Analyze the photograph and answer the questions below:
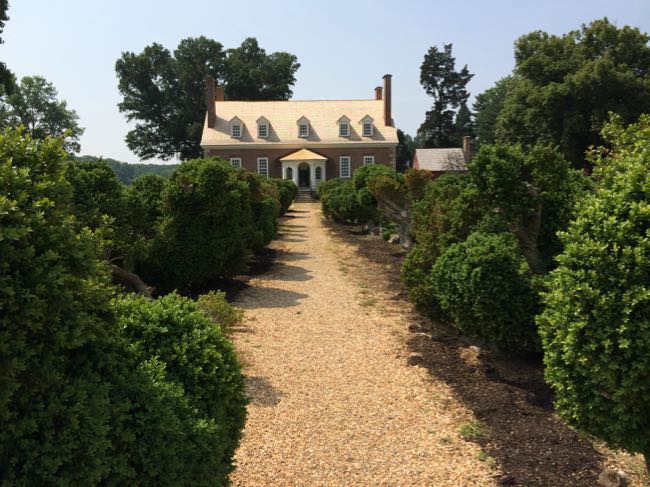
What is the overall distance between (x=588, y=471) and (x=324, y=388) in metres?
3.11

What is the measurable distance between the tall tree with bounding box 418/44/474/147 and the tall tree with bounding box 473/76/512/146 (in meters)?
4.54

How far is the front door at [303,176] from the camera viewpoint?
51.2m

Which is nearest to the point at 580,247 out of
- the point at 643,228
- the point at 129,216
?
the point at 643,228

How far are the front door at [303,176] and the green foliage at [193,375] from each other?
47.9m

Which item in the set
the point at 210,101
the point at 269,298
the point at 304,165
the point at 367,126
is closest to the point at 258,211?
the point at 269,298

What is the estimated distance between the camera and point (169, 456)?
2799 millimetres

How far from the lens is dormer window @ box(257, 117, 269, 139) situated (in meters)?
50.6

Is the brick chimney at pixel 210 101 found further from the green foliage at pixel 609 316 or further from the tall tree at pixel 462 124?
the green foliage at pixel 609 316

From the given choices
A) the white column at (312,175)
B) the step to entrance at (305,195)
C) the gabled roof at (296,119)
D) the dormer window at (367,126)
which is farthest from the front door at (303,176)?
the dormer window at (367,126)

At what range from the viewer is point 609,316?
3.69 m

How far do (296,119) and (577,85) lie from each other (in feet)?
90.0

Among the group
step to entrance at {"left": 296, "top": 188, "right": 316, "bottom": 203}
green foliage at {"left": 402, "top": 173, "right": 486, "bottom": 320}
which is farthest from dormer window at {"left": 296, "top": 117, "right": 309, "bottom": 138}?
green foliage at {"left": 402, "top": 173, "right": 486, "bottom": 320}

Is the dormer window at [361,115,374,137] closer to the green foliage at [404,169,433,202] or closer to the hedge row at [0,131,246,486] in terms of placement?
the green foliage at [404,169,433,202]

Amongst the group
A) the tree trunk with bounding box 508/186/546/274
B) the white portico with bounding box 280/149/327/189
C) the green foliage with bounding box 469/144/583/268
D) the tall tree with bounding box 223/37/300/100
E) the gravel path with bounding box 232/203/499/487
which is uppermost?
the tall tree with bounding box 223/37/300/100
